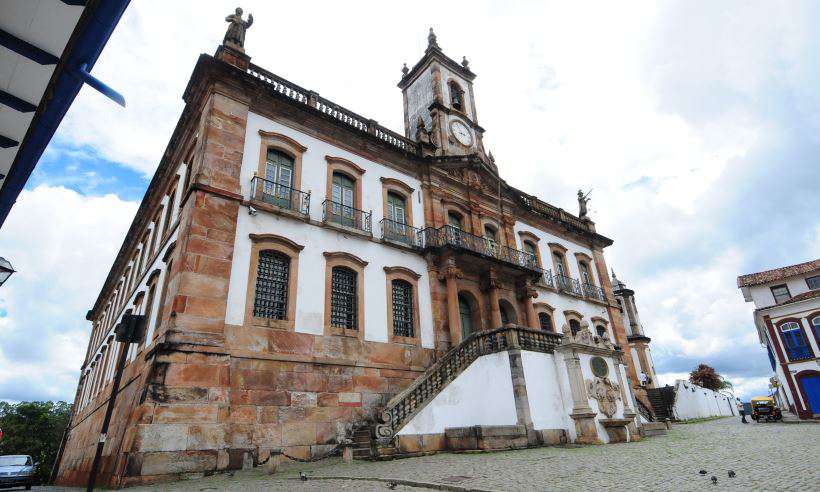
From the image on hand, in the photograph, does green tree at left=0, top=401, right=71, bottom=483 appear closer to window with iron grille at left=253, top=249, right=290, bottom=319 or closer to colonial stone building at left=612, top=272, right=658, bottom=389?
window with iron grille at left=253, top=249, right=290, bottom=319

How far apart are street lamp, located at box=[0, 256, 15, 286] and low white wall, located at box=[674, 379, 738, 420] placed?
2829 centimetres

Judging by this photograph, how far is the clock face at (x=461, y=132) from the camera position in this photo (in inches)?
829

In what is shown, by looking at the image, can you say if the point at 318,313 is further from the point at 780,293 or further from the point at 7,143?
the point at 780,293

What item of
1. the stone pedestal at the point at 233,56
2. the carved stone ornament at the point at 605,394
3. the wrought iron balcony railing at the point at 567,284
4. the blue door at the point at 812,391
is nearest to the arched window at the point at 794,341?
the blue door at the point at 812,391

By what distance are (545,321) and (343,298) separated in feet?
34.2

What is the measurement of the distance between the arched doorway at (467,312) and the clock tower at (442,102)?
261 inches

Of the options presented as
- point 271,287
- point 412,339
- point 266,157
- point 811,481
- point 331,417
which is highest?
point 266,157

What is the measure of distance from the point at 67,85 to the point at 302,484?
654 centimetres

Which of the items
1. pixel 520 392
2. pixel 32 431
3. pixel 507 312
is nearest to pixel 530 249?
pixel 507 312

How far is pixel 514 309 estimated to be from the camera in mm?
17969

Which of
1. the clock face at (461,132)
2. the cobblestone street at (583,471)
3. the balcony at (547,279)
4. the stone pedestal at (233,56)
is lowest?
the cobblestone street at (583,471)

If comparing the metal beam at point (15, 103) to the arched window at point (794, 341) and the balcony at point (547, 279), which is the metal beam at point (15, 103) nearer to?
the balcony at point (547, 279)

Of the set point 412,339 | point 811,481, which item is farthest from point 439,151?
point 811,481

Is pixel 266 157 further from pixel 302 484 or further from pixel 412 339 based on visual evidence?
pixel 302 484
